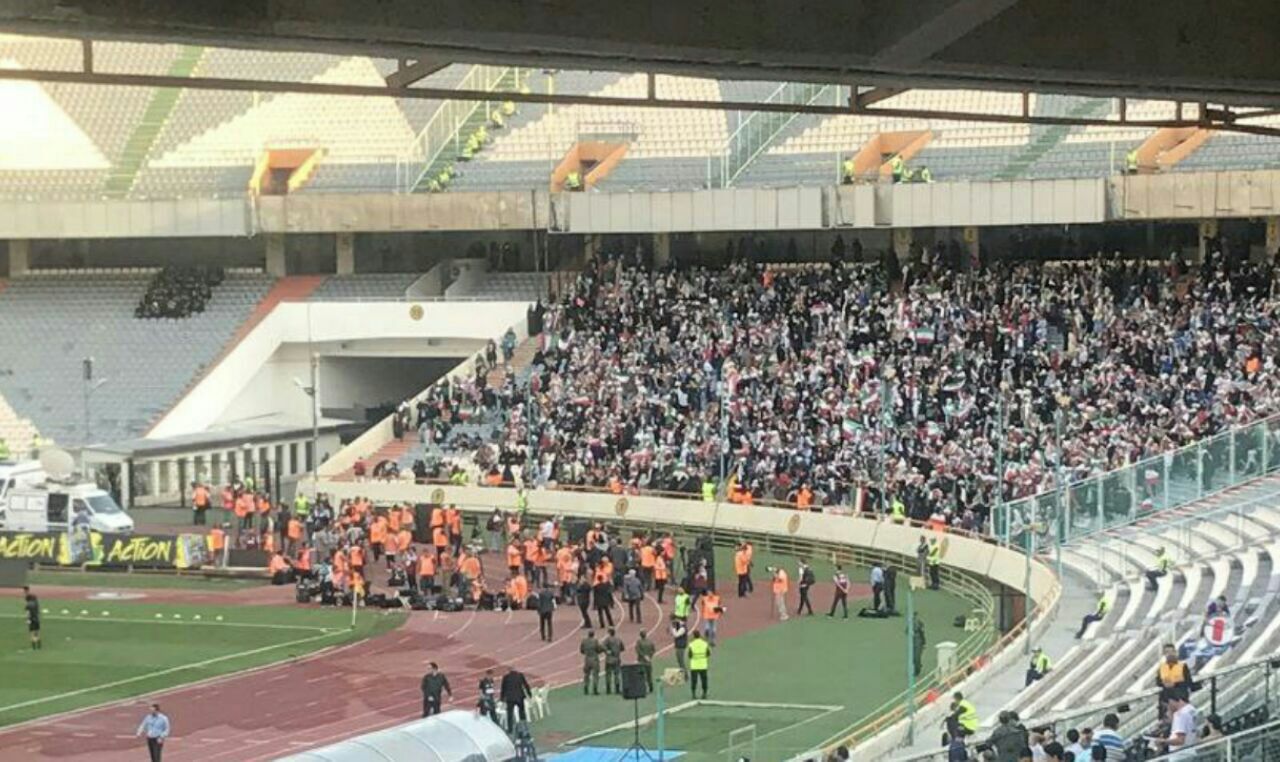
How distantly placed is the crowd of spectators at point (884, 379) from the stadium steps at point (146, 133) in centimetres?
1504

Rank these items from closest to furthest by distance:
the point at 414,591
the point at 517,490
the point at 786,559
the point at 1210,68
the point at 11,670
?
1. the point at 1210,68
2. the point at 11,670
3. the point at 414,591
4. the point at 786,559
5. the point at 517,490

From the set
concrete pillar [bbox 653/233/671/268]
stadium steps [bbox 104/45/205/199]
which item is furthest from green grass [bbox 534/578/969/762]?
stadium steps [bbox 104/45/205/199]

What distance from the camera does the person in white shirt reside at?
16703 mm

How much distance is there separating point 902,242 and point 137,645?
2688cm

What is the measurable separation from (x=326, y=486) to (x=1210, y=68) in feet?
123

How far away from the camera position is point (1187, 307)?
1762 inches

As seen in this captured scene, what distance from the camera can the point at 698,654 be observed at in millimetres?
28250

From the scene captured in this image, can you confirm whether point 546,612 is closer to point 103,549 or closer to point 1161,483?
point 1161,483

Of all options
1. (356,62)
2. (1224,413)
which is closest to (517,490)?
(1224,413)

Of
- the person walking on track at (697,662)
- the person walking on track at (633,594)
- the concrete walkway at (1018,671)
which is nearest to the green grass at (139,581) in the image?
the person walking on track at (633,594)

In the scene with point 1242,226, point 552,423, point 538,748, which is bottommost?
point 538,748

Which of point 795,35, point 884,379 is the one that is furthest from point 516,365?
point 795,35

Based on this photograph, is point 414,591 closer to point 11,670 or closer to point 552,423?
point 11,670

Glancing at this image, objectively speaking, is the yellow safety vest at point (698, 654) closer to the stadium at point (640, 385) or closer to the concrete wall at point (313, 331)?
the stadium at point (640, 385)
